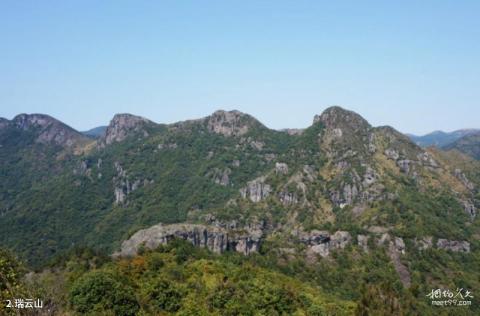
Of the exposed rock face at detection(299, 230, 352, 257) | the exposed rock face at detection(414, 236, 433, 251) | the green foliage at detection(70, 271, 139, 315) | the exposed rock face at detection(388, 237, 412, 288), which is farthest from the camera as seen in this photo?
the exposed rock face at detection(414, 236, 433, 251)

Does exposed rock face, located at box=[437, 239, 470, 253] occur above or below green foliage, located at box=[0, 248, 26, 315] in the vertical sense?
below

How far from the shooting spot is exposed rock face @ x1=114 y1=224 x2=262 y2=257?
107 metres

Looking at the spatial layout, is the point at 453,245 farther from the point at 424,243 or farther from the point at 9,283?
the point at 9,283

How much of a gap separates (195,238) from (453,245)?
84495mm

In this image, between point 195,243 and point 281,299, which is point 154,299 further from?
point 195,243

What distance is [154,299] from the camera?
67.9 meters

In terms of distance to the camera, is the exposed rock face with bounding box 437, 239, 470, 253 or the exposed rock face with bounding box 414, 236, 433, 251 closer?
the exposed rock face with bounding box 414, 236, 433, 251

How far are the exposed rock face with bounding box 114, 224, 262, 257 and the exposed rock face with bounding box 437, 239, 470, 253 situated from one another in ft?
198

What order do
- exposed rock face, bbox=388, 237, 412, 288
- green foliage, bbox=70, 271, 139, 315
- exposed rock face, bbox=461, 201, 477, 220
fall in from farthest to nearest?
1. exposed rock face, bbox=461, 201, 477, 220
2. exposed rock face, bbox=388, 237, 412, 288
3. green foliage, bbox=70, 271, 139, 315

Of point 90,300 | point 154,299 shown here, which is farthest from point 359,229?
point 90,300

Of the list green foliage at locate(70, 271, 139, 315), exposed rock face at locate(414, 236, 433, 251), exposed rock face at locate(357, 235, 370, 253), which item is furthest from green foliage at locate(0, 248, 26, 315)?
exposed rock face at locate(414, 236, 433, 251)

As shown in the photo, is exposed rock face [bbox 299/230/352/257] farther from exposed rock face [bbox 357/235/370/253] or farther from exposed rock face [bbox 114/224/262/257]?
exposed rock face [bbox 114/224/262/257]

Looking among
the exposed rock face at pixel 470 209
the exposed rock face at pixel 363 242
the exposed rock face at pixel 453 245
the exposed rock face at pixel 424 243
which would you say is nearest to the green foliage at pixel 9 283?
the exposed rock face at pixel 363 242

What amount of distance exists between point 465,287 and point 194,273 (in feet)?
268
